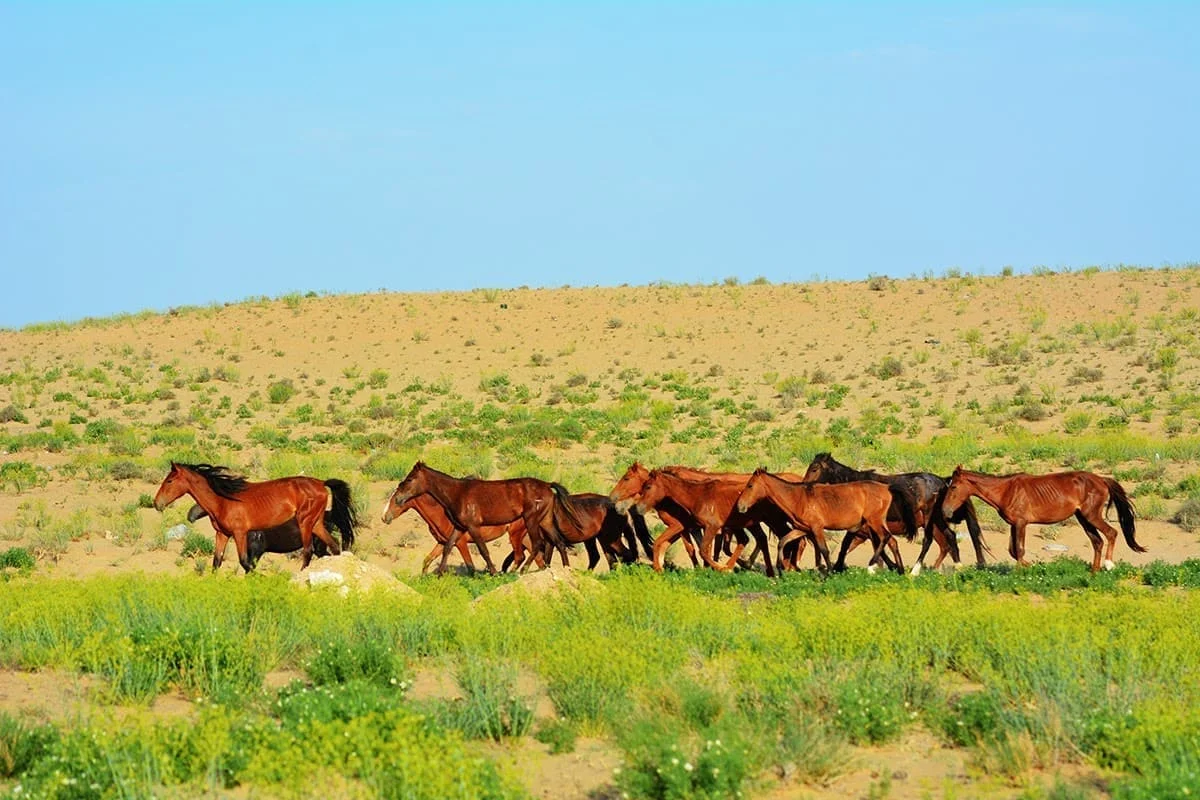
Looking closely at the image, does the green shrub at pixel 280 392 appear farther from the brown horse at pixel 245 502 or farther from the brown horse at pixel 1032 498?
the brown horse at pixel 1032 498

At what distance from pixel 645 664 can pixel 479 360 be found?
1568 inches

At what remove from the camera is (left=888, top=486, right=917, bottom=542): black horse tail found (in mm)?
19188

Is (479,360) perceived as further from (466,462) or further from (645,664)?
(645,664)

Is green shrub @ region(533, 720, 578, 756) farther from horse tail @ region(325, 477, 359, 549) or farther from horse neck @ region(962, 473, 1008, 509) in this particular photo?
horse tail @ region(325, 477, 359, 549)

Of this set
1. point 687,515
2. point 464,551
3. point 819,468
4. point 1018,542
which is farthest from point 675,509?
point 1018,542

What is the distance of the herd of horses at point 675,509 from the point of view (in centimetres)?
1816

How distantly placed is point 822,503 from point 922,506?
232 cm

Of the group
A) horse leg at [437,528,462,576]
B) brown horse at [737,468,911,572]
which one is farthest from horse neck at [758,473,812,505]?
horse leg at [437,528,462,576]

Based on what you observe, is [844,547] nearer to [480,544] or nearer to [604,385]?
[480,544]

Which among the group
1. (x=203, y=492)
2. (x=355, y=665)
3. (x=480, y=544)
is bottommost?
(x=480, y=544)

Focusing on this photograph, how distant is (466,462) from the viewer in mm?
31922

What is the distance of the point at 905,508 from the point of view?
760 inches

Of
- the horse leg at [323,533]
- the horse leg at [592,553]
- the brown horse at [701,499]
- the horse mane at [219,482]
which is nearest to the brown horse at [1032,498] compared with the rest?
the brown horse at [701,499]

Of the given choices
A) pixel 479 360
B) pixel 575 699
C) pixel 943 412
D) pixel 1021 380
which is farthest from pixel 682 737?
pixel 479 360
